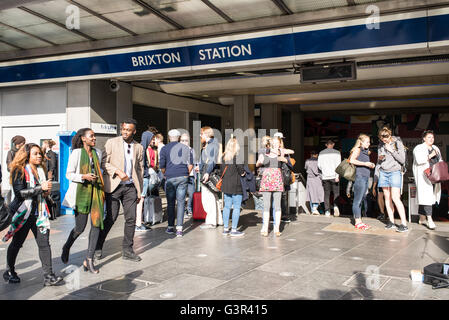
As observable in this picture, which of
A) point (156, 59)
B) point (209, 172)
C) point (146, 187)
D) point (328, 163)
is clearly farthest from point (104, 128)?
point (328, 163)

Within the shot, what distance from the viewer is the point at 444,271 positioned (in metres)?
4.17

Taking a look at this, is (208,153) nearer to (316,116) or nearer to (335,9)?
(335,9)

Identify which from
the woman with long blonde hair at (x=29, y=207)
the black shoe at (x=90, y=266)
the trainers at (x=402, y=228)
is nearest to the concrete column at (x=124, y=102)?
the black shoe at (x=90, y=266)

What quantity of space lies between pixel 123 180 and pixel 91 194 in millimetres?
394

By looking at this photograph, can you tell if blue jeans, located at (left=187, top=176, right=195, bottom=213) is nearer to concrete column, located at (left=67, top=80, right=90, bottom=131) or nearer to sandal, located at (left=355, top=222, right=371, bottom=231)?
concrete column, located at (left=67, top=80, right=90, bottom=131)

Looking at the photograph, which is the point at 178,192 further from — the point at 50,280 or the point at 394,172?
the point at 394,172

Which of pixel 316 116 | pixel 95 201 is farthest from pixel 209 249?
pixel 316 116

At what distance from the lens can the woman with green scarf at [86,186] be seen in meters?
4.59

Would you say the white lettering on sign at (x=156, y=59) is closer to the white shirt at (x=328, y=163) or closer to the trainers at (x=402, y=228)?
the white shirt at (x=328, y=163)

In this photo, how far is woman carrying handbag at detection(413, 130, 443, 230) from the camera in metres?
7.17

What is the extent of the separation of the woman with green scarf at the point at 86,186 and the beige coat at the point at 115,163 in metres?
0.20

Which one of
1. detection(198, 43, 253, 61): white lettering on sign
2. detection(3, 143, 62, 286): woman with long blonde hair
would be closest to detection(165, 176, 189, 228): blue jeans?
detection(3, 143, 62, 286): woman with long blonde hair

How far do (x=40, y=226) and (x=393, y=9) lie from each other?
19.7 ft
